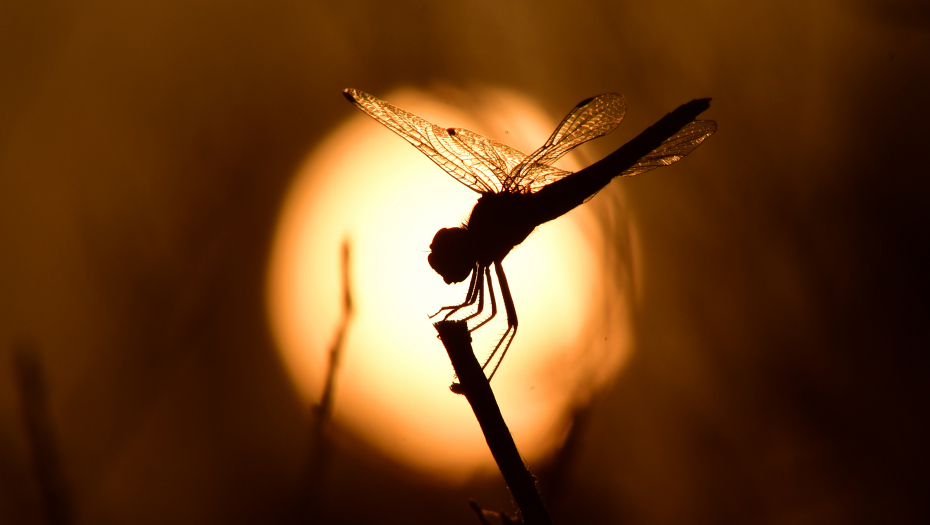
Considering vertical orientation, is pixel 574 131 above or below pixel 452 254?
above

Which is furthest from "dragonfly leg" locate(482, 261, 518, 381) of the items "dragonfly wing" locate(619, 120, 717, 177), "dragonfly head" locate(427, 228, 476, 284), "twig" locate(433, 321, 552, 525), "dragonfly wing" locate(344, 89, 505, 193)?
"dragonfly wing" locate(619, 120, 717, 177)

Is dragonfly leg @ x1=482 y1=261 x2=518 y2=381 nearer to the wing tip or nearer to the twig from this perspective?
the twig

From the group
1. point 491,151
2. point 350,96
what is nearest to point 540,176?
point 491,151

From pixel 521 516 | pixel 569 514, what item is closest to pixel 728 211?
pixel 569 514

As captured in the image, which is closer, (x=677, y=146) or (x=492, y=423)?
(x=492, y=423)

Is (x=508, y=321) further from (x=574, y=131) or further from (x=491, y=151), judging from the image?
(x=574, y=131)

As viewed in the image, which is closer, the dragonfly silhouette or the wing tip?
the dragonfly silhouette
